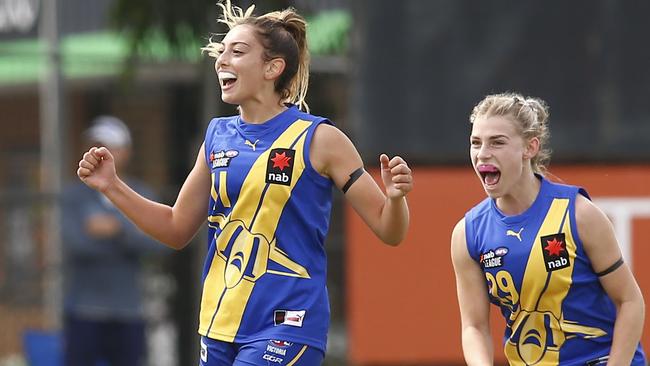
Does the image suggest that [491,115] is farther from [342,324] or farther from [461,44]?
[342,324]

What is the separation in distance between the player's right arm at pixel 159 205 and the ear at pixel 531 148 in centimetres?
120

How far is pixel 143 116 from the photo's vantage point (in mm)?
11781

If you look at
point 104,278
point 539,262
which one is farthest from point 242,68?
point 104,278

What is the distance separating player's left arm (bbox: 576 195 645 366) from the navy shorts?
105 cm

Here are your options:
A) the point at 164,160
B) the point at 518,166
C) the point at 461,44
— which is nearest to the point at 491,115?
the point at 518,166

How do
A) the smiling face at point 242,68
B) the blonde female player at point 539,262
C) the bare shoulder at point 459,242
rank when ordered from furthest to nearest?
the bare shoulder at point 459,242, the smiling face at point 242,68, the blonde female player at point 539,262

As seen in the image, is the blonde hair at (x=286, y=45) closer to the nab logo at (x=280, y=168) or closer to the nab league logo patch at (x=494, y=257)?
the nab logo at (x=280, y=168)

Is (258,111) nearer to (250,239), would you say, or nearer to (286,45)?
(286,45)

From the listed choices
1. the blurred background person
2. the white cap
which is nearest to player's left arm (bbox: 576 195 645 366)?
the blurred background person

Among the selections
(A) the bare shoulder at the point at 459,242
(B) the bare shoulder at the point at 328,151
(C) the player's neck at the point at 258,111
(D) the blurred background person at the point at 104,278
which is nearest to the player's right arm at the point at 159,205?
(C) the player's neck at the point at 258,111

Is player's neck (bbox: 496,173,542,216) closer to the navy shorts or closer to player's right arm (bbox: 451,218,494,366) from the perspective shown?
player's right arm (bbox: 451,218,494,366)

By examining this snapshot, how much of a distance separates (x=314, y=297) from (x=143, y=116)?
7.00 m

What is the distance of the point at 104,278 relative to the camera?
947 cm

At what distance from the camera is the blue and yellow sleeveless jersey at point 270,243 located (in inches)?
195
